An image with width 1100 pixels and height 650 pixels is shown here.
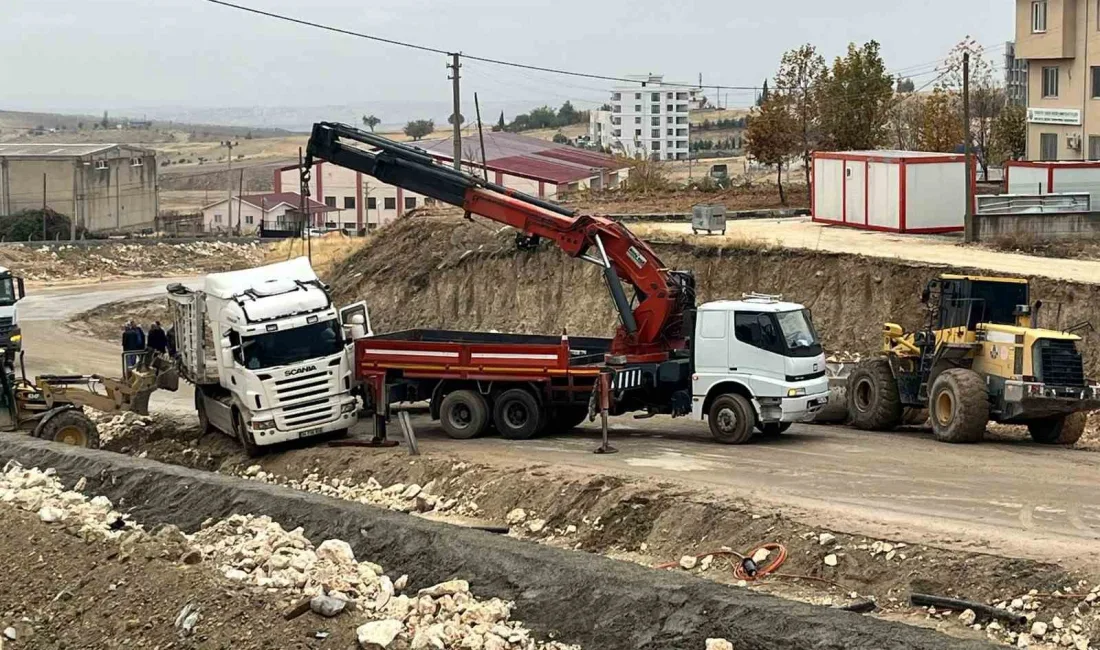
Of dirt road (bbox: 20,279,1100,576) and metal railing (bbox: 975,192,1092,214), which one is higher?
metal railing (bbox: 975,192,1092,214)

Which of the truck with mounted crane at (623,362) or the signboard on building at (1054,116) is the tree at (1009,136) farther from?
the truck with mounted crane at (623,362)

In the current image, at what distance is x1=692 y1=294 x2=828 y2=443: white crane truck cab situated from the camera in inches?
950

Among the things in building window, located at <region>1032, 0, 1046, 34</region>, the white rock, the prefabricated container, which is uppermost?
building window, located at <region>1032, 0, 1046, 34</region>

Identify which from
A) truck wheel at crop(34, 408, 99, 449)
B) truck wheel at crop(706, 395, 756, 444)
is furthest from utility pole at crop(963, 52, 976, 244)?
truck wheel at crop(34, 408, 99, 449)

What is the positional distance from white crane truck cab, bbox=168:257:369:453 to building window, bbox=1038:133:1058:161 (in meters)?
40.4

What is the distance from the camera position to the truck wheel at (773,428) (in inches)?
974

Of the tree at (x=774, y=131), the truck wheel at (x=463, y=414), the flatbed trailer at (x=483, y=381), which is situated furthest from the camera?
the tree at (x=774, y=131)

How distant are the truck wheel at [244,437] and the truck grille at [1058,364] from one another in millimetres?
12935

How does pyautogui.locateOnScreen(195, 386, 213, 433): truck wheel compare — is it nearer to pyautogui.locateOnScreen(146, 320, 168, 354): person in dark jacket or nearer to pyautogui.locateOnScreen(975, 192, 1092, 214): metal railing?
pyautogui.locateOnScreen(146, 320, 168, 354): person in dark jacket

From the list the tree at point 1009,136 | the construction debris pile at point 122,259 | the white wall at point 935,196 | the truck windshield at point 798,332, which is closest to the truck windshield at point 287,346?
the truck windshield at point 798,332

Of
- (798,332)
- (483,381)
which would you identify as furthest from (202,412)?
(798,332)

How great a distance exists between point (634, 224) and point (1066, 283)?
1828 centimetres

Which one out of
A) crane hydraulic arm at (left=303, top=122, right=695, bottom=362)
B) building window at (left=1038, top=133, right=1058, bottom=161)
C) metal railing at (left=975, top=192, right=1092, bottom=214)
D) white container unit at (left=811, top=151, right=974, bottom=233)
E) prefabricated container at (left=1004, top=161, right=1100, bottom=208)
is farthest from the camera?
building window at (left=1038, top=133, right=1058, bottom=161)

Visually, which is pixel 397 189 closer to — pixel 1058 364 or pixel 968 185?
pixel 968 185
